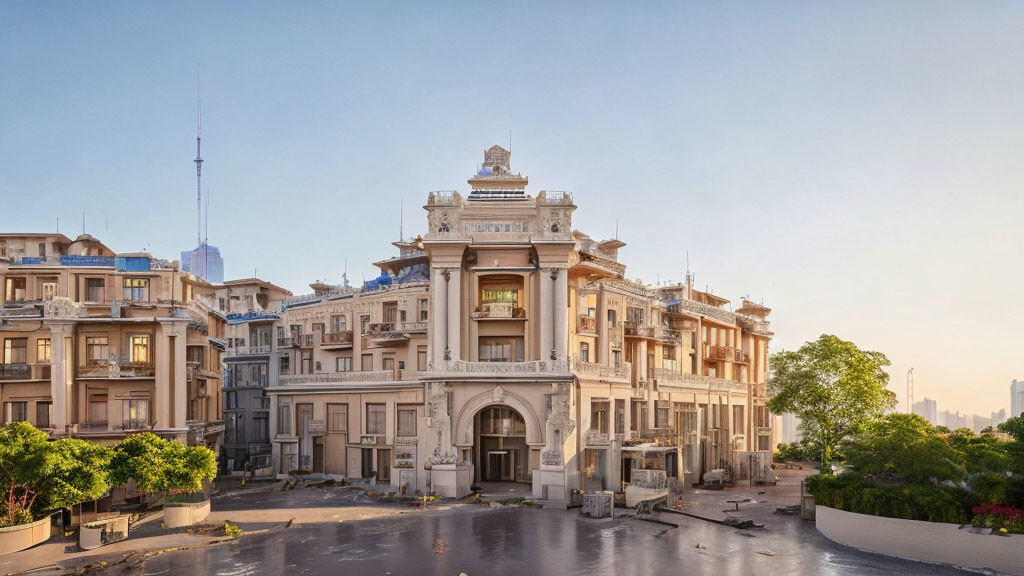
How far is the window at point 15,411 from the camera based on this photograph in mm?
53312

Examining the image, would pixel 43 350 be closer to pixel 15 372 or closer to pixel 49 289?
pixel 15 372

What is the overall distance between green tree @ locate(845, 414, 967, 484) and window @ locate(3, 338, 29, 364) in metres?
51.9

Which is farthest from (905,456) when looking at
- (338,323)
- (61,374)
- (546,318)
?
(61,374)

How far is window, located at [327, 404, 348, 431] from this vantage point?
66.9 metres

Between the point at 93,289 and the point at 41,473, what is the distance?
63.8 feet

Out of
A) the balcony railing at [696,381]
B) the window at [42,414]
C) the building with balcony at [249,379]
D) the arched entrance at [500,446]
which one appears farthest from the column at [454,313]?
the building with balcony at [249,379]

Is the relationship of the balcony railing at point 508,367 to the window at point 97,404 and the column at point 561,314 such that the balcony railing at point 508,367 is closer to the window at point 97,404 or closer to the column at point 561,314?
the column at point 561,314

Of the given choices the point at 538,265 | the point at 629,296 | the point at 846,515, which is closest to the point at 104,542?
the point at 538,265

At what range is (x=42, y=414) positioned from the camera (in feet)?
177

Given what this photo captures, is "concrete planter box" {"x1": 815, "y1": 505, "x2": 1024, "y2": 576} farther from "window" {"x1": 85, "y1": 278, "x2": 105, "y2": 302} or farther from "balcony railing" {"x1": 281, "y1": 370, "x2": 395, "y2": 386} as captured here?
"window" {"x1": 85, "y1": 278, "x2": 105, "y2": 302}

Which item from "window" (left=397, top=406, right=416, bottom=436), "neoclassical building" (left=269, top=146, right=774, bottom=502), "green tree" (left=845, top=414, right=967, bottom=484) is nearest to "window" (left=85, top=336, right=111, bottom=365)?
"neoclassical building" (left=269, top=146, right=774, bottom=502)

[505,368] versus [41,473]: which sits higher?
[505,368]

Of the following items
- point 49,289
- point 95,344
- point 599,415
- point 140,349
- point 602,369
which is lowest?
point 599,415

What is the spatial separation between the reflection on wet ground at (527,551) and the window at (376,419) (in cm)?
1833
